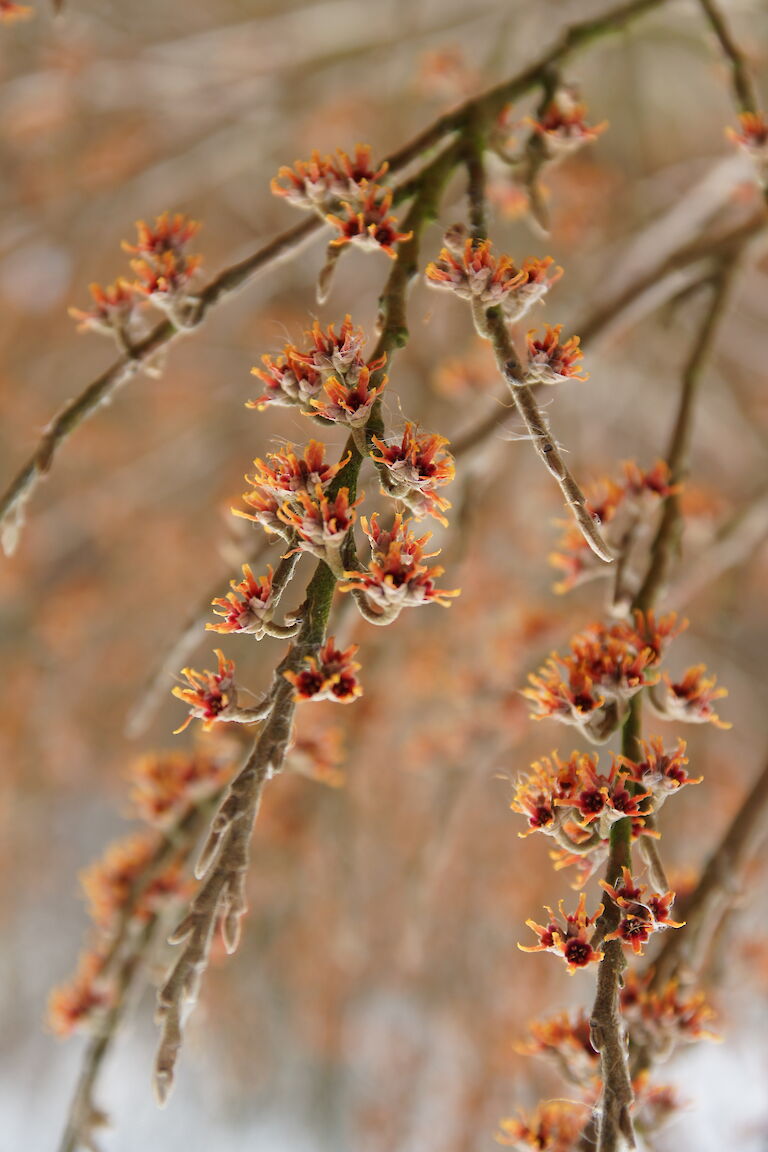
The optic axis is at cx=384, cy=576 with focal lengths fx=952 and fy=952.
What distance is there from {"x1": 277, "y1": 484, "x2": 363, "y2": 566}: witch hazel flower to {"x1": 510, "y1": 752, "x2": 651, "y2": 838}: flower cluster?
189 millimetres

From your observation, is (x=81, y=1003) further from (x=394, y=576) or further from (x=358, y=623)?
(x=358, y=623)

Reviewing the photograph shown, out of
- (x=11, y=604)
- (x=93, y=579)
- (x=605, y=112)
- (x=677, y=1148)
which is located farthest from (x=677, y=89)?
(x=677, y=1148)

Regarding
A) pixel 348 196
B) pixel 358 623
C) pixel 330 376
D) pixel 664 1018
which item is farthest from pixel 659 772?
pixel 358 623

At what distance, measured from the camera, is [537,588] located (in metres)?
2.19

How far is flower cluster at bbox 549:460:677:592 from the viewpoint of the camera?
786 millimetres

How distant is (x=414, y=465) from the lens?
0.55 metres

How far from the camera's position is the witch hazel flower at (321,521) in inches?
20.8

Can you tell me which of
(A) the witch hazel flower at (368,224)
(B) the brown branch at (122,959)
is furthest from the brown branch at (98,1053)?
(A) the witch hazel flower at (368,224)

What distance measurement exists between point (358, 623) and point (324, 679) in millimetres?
1066

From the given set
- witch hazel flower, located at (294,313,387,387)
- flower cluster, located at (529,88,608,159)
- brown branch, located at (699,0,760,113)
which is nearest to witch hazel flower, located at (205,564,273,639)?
witch hazel flower, located at (294,313,387,387)

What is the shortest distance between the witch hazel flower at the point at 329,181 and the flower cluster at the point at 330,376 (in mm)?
119

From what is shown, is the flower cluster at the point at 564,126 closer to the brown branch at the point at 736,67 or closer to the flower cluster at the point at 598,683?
the brown branch at the point at 736,67

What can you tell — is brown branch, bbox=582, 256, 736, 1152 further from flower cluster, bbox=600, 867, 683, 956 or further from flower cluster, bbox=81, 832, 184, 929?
flower cluster, bbox=81, 832, 184, 929

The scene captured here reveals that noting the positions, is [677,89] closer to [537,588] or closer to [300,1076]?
[537,588]
